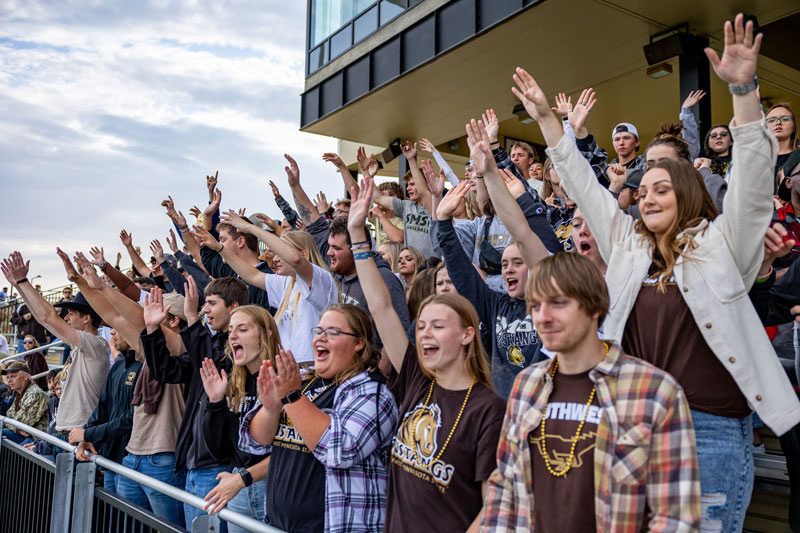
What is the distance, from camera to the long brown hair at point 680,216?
8.15 feet

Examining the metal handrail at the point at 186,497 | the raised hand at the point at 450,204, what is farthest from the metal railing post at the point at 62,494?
the raised hand at the point at 450,204

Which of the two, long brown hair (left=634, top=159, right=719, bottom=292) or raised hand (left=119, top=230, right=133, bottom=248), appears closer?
long brown hair (left=634, top=159, right=719, bottom=292)

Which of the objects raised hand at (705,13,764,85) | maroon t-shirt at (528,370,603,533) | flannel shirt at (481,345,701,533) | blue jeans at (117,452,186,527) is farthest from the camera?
blue jeans at (117,452,186,527)

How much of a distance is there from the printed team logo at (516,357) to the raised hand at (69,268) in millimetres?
4245

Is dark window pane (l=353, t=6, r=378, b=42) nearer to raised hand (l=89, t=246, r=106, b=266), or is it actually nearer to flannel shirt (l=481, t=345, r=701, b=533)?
raised hand (l=89, t=246, r=106, b=266)

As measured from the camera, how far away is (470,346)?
275cm

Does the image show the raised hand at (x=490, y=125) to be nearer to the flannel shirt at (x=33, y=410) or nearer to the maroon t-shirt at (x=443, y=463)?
the maroon t-shirt at (x=443, y=463)

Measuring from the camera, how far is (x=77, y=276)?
5.86 m

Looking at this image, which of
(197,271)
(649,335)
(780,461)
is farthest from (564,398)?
(197,271)

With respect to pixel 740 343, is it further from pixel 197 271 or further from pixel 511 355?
pixel 197 271

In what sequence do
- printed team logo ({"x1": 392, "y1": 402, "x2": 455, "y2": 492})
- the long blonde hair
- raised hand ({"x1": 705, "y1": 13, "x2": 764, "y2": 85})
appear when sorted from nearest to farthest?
raised hand ({"x1": 705, "y1": 13, "x2": 764, "y2": 85})
printed team logo ({"x1": 392, "y1": 402, "x2": 455, "y2": 492})
the long blonde hair

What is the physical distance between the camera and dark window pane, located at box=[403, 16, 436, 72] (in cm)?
1146

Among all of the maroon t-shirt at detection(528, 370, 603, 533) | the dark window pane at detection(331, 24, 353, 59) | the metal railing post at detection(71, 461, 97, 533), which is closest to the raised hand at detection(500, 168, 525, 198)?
the maroon t-shirt at detection(528, 370, 603, 533)

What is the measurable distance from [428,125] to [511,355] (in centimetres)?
1211
